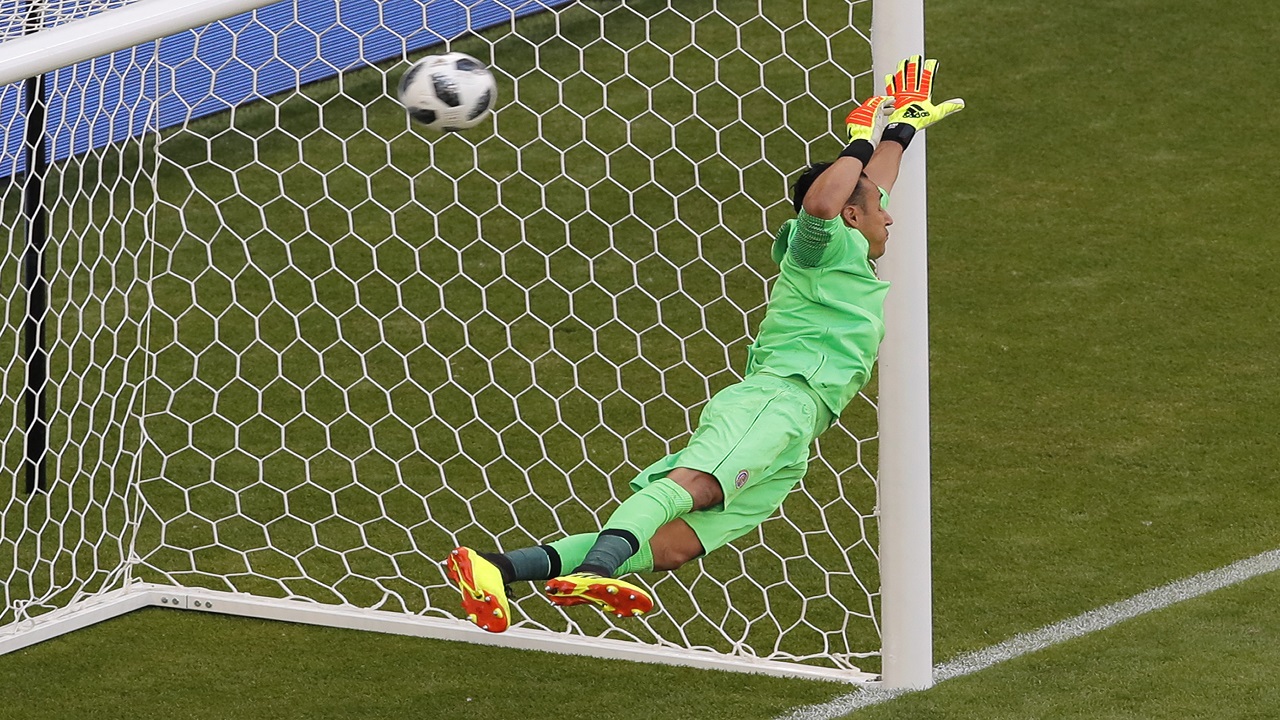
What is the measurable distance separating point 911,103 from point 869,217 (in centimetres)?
26

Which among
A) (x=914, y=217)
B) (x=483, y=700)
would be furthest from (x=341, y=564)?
(x=914, y=217)

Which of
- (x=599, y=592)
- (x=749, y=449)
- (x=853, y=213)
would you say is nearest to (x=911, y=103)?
(x=853, y=213)

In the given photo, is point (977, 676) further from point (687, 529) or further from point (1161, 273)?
point (1161, 273)

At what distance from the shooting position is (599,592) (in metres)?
3.16

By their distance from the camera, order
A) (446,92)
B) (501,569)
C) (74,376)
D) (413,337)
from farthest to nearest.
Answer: (413,337), (74,376), (446,92), (501,569)

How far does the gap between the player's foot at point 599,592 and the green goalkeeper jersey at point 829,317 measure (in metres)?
0.71

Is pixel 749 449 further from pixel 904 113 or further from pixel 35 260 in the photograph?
pixel 35 260

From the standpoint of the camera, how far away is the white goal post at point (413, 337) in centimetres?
436

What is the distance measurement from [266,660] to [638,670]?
3.24 feet

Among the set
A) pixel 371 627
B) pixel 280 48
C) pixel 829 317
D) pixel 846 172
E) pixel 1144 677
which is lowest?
pixel 1144 677

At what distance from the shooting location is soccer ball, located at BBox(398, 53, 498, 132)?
3773 millimetres

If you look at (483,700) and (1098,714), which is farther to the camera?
(483,700)

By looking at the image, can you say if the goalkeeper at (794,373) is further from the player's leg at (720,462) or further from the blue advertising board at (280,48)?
the blue advertising board at (280,48)

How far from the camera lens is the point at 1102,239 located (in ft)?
21.8
